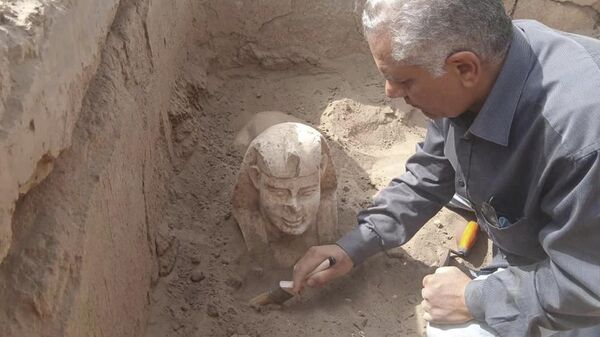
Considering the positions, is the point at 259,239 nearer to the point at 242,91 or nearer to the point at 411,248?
the point at 411,248

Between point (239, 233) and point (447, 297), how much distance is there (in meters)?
1.07

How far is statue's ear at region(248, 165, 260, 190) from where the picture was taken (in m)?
2.98

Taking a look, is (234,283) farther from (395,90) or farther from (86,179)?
(395,90)

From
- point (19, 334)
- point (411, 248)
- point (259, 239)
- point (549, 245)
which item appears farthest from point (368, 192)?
point (19, 334)

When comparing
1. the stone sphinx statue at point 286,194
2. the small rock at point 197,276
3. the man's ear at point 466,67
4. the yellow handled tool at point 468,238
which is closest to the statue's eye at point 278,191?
the stone sphinx statue at point 286,194

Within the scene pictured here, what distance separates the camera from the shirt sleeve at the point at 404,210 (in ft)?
9.36

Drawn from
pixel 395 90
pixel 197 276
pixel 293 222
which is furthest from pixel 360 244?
pixel 395 90

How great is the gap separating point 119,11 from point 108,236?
3.42 feet

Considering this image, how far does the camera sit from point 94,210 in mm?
2211

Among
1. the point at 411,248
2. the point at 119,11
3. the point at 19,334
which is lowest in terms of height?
the point at 411,248

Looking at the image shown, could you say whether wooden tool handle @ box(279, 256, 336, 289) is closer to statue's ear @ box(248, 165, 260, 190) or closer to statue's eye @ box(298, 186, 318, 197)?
statue's eye @ box(298, 186, 318, 197)

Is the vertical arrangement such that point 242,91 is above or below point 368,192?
above

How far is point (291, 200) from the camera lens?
114 inches

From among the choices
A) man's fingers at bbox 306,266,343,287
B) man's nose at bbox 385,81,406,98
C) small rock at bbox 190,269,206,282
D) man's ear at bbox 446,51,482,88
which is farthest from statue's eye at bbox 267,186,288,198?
man's ear at bbox 446,51,482,88
